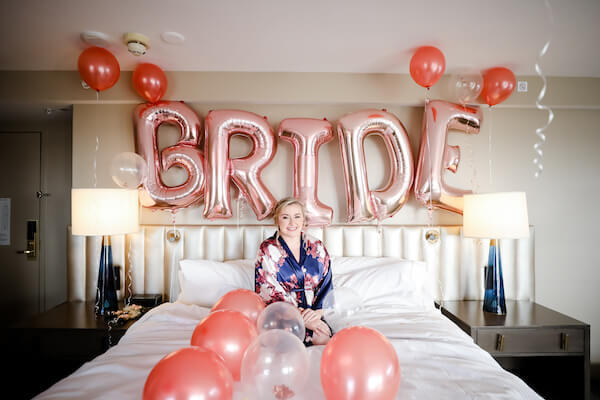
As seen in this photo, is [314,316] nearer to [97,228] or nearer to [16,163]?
[97,228]

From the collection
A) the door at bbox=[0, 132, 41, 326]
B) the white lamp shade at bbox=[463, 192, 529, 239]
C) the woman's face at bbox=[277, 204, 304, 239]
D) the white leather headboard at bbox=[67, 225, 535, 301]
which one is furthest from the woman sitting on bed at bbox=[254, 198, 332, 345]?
the door at bbox=[0, 132, 41, 326]

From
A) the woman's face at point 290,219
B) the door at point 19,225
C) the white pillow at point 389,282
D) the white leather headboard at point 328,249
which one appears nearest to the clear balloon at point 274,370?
the woman's face at point 290,219

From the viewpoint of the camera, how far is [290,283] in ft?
6.19

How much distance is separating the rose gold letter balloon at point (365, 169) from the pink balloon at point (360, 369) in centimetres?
137

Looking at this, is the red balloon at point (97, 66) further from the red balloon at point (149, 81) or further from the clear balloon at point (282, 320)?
the clear balloon at point (282, 320)

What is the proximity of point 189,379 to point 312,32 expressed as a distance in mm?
1928

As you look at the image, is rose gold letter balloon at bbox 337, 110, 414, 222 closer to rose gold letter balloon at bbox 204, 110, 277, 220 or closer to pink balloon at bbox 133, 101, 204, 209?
rose gold letter balloon at bbox 204, 110, 277, 220

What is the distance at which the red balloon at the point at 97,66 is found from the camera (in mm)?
2029

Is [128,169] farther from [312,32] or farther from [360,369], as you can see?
[360,369]

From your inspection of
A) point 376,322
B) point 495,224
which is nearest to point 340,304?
point 376,322

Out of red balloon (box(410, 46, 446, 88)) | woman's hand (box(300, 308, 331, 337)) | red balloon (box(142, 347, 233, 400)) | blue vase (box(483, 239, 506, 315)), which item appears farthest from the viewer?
blue vase (box(483, 239, 506, 315))

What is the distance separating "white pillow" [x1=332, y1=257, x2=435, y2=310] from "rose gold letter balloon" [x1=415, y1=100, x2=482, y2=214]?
1.67 ft

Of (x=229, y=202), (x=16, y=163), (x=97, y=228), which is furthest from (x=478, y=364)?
(x=16, y=163)

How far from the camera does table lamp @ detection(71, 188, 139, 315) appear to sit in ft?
6.62
